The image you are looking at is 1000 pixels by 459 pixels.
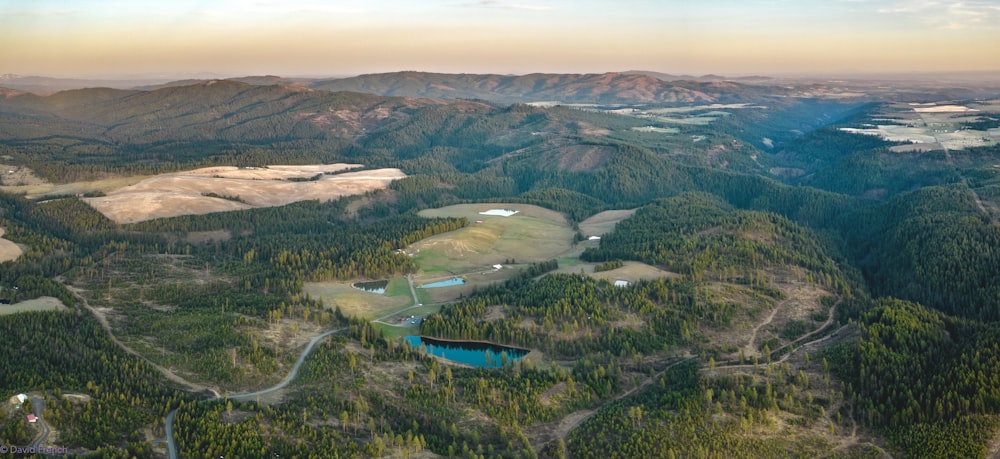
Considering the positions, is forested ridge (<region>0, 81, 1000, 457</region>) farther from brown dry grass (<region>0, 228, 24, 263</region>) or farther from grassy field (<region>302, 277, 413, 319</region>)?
brown dry grass (<region>0, 228, 24, 263</region>)

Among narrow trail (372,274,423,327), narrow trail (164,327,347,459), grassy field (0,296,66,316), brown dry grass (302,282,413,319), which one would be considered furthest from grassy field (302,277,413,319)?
grassy field (0,296,66,316)

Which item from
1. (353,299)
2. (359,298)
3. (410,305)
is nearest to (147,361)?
(353,299)

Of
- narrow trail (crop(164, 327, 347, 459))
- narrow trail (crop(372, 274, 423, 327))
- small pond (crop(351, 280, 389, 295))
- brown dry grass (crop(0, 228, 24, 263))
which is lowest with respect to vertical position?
narrow trail (crop(372, 274, 423, 327))

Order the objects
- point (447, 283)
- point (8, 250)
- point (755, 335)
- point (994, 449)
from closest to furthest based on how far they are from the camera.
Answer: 1. point (994, 449)
2. point (755, 335)
3. point (447, 283)
4. point (8, 250)

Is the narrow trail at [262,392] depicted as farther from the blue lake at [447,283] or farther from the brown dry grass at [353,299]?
the blue lake at [447,283]

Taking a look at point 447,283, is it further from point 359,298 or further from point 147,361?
point 147,361

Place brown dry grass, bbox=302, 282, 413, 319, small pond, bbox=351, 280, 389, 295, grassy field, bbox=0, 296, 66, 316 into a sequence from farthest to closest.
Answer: small pond, bbox=351, 280, 389, 295 < brown dry grass, bbox=302, 282, 413, 319 < grassy field, bbox=0, 296, 66, 316

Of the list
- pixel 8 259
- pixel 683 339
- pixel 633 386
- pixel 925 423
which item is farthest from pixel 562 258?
pixel 8 259
